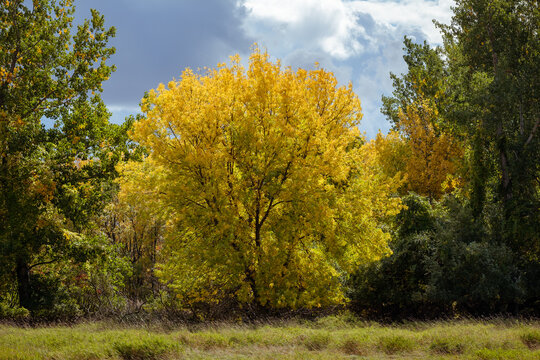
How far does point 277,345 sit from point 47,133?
43.0 feet

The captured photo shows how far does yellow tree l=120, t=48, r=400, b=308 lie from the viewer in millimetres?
13297

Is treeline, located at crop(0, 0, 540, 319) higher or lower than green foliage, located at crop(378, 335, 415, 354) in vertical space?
higher

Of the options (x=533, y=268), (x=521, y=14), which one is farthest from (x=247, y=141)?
(x=521, y=14)

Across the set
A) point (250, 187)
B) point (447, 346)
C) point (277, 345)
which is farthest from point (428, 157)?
point (277, 345)

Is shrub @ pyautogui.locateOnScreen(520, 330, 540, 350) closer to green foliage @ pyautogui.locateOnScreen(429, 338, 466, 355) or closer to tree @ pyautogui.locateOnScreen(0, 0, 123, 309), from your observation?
green foliage @ pyautogui.locateOnScreen(429, 338, 466, 355)

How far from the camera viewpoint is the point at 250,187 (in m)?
14.2

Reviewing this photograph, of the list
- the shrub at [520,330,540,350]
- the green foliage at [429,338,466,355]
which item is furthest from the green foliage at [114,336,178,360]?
the shrub at [520,330,540,350]

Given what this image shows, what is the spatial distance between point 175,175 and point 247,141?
253 centimetres

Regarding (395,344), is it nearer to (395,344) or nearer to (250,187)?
(395,344)

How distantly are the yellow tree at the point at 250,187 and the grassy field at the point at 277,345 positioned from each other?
3055mm

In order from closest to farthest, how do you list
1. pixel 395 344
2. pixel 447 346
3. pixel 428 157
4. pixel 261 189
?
pixel 447 346 < pixel 395 344 < pixel 261 189 < pixel 428 157

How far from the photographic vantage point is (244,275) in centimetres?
1462

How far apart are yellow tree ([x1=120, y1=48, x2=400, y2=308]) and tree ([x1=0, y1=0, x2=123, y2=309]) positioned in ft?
12.9

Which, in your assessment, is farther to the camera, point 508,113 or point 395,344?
point 508,113
